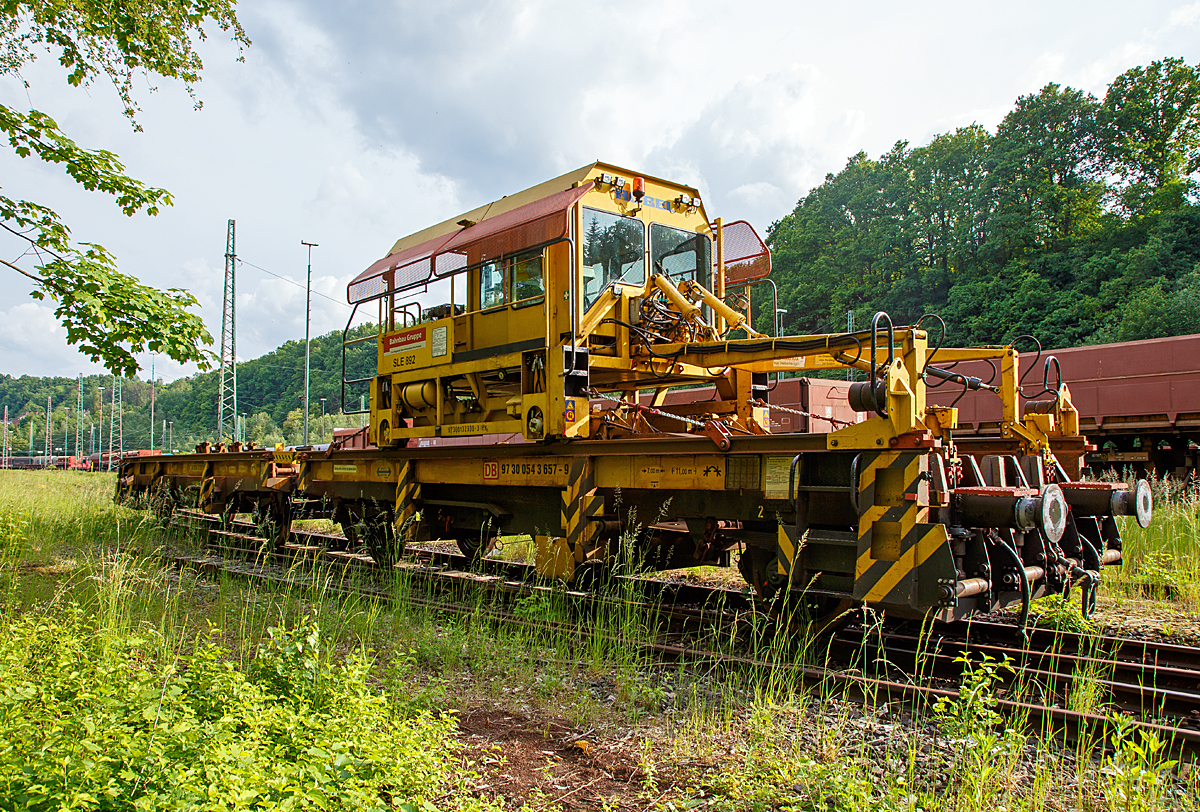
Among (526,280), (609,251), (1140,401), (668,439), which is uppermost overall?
(609,251)

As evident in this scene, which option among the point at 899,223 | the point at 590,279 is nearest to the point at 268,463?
the point at 590,279

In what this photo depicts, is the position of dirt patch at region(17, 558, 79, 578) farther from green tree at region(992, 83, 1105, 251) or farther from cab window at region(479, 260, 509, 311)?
green tree at region(992, 83, 1105, 251)

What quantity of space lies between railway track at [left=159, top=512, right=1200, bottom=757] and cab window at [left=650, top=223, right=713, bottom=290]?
134 inches

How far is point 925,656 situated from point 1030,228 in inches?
1847

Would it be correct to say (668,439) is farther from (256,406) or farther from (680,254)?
(256,406)

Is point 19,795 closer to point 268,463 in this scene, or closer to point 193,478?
point 268,463

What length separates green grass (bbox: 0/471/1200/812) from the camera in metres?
2.73

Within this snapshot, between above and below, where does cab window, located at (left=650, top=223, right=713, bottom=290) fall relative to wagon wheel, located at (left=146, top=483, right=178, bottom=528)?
above

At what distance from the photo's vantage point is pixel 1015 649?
5.46 m

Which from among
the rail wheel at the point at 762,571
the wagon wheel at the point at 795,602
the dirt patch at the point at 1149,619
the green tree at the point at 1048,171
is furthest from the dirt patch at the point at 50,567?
the green tree at the point at 1048,171

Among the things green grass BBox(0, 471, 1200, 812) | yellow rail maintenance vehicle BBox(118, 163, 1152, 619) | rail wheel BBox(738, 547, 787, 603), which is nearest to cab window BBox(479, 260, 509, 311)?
yellow rail maintenance vehicle BBox(118, 163, 1152, 619)

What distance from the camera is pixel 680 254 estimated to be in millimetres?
8273

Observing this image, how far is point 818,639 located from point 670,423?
3.05 m

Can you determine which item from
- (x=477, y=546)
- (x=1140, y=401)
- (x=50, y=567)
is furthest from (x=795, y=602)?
(x=1140, y=401)
